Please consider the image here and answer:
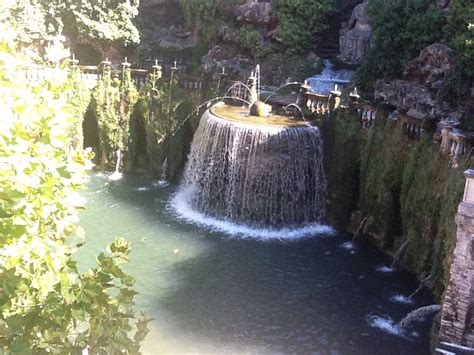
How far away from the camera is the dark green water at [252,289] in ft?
40.9

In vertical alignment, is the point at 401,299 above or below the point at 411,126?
below

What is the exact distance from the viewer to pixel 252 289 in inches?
574

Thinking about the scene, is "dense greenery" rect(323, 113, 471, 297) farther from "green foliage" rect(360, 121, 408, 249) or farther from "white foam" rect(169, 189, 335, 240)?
"white foam" rect(169, 189, 335, 240)

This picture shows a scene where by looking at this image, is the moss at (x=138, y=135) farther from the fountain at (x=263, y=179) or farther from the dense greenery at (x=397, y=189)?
the dense greenery at (x=397, y=189)

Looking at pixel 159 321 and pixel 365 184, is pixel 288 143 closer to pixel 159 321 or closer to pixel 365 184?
pixel 365 184

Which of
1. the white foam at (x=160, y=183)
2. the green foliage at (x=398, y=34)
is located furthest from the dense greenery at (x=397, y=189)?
the white foam at (x=160, y=183)

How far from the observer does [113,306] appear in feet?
18.7

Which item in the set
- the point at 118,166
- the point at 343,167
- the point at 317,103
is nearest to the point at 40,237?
the point at 343,167

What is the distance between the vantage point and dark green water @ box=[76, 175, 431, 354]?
12.5m

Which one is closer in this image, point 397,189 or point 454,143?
point 454,143

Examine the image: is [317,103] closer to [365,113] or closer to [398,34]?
[365,113]

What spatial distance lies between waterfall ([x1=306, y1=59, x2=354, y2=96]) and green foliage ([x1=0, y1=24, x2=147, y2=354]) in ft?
69.3

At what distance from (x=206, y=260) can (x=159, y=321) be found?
10.8 ft

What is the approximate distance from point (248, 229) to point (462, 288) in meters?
8.98
